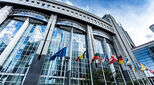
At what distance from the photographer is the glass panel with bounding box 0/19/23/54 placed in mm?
17942

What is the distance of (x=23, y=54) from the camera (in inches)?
691

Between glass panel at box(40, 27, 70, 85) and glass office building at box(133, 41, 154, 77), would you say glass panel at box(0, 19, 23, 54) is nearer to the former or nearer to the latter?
glass panel at box(40, 27, 70, 85)

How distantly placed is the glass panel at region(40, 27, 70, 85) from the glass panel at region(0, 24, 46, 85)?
415 cm

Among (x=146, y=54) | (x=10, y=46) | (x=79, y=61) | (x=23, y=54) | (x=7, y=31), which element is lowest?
(x=79, y=61)

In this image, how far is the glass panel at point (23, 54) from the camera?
14875 millimetres

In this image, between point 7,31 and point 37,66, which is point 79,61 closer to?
point 37,66

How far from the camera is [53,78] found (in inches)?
623

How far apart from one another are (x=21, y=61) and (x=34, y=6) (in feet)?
64.3

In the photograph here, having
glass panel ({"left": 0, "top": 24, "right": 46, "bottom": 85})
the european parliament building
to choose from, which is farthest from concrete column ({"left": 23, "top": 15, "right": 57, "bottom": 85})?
glass panel ({"left": 0, "top": 24, "right": 46, "bottom": 85})

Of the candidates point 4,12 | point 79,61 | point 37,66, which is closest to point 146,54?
point 79,61

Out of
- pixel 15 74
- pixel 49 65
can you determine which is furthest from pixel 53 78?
pixel 15 74

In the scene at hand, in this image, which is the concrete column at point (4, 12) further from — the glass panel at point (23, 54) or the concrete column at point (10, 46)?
the glass panel at point (23, 54)

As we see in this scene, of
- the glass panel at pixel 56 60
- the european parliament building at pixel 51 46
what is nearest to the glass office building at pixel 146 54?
the european parliament building at pixel 51 46

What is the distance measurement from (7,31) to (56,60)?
16811mm
